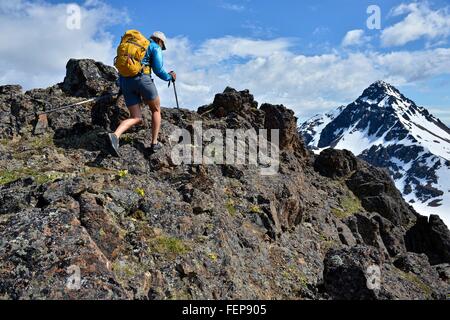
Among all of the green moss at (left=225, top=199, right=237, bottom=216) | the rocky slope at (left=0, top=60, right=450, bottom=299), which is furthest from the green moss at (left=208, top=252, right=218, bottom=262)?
the green moss at (left=225, top=199, right=237, bottom=216)

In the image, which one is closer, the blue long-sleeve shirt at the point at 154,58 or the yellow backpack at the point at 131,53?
the yellow backpack at the point at 131,53

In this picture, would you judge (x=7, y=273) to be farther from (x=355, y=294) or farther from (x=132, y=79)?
(x=355, y=294)

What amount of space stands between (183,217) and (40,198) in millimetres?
4140

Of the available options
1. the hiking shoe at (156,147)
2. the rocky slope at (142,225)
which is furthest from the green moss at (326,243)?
the hiking shoe at (156,147)

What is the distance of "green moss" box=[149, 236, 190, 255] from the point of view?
11.3 m

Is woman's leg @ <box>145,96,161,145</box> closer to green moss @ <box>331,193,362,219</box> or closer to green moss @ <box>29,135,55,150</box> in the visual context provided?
green moss @ <box>29,135,55,150</box>

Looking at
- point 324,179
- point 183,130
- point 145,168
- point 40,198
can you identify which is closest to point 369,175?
point 324,179

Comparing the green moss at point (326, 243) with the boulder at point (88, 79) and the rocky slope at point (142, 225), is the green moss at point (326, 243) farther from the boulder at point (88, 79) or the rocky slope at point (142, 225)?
the boulder at point (88, 79)

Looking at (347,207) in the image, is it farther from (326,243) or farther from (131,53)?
(131,53)

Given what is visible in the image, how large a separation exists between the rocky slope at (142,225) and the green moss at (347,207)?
35.6ft

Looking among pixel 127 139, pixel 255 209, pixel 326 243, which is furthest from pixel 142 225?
pixel 326 243

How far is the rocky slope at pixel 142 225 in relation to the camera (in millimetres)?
9398

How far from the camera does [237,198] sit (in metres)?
18.3
